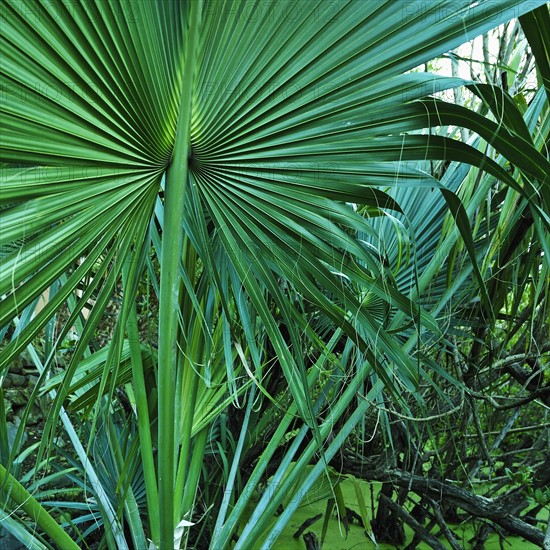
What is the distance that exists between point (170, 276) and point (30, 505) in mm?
489

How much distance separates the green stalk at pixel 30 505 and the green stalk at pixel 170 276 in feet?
0.71

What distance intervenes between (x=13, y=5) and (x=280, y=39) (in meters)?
0.28

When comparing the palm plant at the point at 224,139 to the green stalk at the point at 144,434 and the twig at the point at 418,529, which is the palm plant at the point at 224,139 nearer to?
the green stalk at the point at 144,434

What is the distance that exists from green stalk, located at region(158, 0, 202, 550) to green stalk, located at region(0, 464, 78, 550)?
0.22m

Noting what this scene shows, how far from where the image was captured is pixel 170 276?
2.52 ft

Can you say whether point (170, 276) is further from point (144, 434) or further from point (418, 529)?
point (418, 529)

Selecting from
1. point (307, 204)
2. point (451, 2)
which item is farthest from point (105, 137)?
point (451, 2)

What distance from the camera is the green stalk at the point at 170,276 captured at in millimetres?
675

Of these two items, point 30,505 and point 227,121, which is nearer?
point 227,121

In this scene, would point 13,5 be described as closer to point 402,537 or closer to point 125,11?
point 125,11

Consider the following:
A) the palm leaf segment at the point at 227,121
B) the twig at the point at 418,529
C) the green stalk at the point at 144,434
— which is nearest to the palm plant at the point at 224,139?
the palm leaf segment at the point at 227,121

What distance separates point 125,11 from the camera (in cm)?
60

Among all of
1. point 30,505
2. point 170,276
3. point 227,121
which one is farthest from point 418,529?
A: point 227,121

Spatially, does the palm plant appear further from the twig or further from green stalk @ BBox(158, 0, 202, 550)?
the twig
